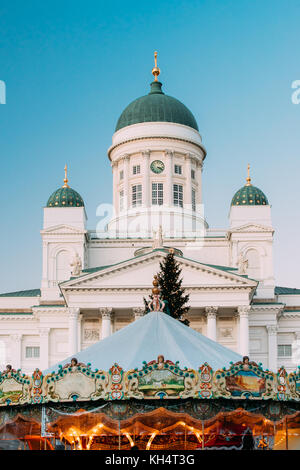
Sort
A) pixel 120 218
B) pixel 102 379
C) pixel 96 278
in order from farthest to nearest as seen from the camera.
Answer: pixel 120 218 → pixel 96 278 → pixel 102 379

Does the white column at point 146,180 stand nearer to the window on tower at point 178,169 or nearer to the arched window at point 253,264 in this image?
the window on tower at point 178,169

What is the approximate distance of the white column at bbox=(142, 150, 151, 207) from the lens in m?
80.1

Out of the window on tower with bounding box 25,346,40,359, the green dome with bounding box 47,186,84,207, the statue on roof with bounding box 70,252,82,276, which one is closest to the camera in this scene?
the statue on roof with bounding box 70,252,82,276

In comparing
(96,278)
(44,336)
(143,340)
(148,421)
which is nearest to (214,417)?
(148,421)

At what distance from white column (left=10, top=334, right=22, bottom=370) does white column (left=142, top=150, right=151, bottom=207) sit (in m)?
16.3

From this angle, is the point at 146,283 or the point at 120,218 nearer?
the point at 146,283

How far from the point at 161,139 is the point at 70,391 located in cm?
5862

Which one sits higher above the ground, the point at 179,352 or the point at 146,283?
the point at 146,283

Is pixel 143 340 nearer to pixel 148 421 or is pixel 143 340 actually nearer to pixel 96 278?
pixel 148 421

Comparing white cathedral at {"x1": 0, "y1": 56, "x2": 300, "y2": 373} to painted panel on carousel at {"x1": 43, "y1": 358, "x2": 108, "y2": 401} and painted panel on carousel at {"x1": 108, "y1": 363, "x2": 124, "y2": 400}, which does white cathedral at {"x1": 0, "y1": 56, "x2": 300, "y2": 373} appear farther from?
painted panel on carousel at {"x1": 108, "y1": 363, "x2": 124, "y2": 400}

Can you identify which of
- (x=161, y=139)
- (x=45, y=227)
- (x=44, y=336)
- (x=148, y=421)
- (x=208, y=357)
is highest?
(x=161, y=139)

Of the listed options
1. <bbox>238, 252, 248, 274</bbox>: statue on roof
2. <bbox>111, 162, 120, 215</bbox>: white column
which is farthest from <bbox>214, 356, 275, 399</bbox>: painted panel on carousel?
<bbox>111, 162, 120, 215</bbox>: white column

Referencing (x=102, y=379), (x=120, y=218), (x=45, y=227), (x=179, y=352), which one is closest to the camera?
(x=102, y=379)

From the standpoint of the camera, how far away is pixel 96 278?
64.2 metres
